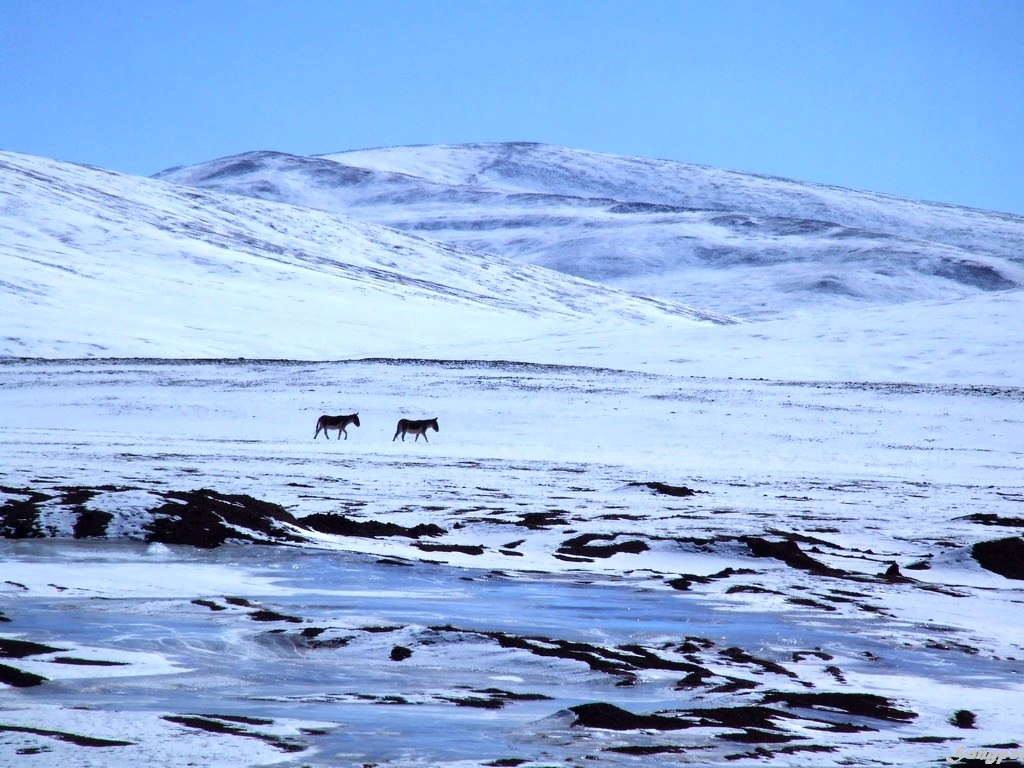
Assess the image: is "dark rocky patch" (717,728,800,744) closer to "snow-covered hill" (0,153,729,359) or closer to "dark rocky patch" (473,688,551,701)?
"dark rocky patch" (473,688,551,701)

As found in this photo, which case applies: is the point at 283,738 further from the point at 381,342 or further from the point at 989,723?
the point at 381,342

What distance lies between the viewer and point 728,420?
99.6ft

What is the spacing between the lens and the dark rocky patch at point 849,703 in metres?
6.24

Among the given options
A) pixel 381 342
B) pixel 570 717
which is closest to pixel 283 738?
pixel 570 717

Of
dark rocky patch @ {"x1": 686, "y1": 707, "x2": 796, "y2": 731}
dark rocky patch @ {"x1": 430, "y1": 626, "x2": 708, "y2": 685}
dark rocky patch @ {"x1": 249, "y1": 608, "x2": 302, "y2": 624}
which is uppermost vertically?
dark rocky patch @ {"x1": 686, "y1": 707, "x2": 796, "y2": 731}

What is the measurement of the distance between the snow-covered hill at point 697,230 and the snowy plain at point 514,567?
89.0 metres

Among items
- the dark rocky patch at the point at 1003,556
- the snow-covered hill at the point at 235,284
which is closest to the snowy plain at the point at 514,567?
the dark rocky patch at the point at 1003,556

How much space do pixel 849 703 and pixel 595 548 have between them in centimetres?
618

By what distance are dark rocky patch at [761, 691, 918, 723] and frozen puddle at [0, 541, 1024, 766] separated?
0.02 metres

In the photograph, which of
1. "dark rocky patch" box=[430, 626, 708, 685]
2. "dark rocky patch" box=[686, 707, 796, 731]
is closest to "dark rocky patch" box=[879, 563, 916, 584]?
"dark rocky patch" box=[430, 626, 708, 685]

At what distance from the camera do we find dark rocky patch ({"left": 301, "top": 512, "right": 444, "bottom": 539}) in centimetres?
1298

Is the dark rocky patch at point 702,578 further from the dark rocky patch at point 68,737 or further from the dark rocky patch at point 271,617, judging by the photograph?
the dark rocky patch at point 68,737

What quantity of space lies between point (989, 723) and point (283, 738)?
321 centimetres

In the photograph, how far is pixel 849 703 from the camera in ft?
21.1
